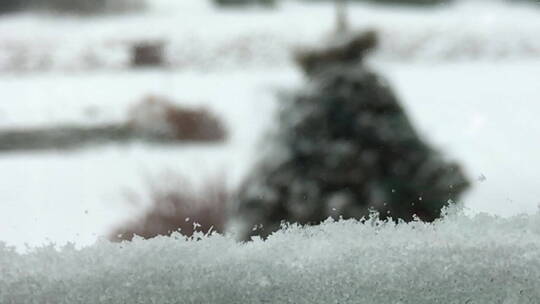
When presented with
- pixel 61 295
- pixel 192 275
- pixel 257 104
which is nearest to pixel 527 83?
pixel 257 104

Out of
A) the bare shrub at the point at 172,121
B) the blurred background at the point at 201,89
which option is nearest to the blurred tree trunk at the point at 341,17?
the blurred background at the point at 201,89

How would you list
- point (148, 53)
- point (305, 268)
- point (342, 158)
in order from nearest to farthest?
point (305, 268), point (148, 53), point (342, 158)

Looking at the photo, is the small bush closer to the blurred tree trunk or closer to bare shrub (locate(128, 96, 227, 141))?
bare shrub (locate(128, 96, 227, 141))

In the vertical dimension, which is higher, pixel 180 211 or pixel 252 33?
pixel 252 33

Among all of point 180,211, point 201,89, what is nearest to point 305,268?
point 180,211

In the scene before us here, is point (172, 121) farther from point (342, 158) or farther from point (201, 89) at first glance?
point (342, 158)

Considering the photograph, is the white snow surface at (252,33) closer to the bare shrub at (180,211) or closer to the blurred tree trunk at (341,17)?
the blurred tree trunk at (341,17)

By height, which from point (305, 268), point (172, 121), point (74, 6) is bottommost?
point (305, 268)

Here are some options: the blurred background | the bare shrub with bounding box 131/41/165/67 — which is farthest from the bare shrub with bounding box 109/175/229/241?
the bare shrub with bounding box 131/41/165/67
